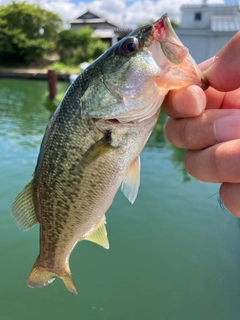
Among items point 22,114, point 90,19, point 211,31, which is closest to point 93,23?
point 90,19

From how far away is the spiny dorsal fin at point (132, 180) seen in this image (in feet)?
6.57

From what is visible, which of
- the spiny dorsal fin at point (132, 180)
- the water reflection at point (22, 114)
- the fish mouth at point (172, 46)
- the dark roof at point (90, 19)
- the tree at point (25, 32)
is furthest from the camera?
the dark roof at point (90, 19)

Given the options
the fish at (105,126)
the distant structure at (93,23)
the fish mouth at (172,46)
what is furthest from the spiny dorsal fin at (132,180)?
the distant structure at (93,23)

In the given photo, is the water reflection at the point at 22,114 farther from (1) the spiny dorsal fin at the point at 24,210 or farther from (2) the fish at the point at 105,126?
(2) the fish at the point at 105,126

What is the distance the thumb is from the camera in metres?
1.72

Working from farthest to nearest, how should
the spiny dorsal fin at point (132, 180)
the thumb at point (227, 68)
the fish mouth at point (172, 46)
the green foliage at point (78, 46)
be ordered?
the green foliage at point (78, 46) → the spiny dorsal fin at point (132, 180) → the thumb at point (227, 68) → the fish mouth at point (172, 46)

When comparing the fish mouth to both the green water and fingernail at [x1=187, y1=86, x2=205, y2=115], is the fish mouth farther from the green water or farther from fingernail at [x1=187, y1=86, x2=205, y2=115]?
the green water

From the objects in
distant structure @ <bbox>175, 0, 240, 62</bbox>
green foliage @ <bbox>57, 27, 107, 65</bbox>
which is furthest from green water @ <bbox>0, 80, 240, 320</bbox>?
green foliage @ <bbox>57, 27, 107, 65</bbox>

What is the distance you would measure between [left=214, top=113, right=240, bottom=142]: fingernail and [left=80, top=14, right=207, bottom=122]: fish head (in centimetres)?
24

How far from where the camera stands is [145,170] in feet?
31.8

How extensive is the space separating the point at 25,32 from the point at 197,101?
49017 millimetres

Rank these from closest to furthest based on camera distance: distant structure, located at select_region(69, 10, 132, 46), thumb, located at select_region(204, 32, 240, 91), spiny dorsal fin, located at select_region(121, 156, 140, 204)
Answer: thumb, located at select_region(204, 32, 240, 91) < spiny dorsal fin, located at select_region(121, 156, 140, 204) < distant structure, located at select_region(69, 10, 132, 46)

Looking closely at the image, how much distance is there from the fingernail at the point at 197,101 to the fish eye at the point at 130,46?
405mm

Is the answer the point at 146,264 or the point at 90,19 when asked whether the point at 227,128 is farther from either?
the point at 90,19
